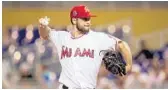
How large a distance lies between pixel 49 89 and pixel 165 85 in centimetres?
61

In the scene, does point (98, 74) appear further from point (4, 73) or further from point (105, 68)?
point (4, 73)

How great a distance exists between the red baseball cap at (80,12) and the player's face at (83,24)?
20mm

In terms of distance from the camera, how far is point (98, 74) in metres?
2.36

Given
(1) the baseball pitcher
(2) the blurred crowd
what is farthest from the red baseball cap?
(2) the blurred crowd

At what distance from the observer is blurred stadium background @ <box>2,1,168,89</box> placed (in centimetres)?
242

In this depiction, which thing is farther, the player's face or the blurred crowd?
the blurred crowd

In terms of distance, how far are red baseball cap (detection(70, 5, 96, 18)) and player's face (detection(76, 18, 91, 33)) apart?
2cm

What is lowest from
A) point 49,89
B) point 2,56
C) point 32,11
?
point 49,89

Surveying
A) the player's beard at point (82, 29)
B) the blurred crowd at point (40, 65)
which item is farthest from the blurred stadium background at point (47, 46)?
the player's beard at point (82, 29)

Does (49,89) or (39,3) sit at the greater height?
(39,3)

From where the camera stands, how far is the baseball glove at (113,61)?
7.58ft

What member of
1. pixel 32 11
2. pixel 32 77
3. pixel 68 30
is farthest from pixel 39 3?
pixel 32 77

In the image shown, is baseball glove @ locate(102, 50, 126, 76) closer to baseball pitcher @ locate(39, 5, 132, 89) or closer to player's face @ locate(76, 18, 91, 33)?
baseball pitcher @ locate(39, 5, 132, 89)

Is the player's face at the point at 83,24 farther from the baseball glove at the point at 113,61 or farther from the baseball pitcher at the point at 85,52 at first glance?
Result: the baseball glove at the point at 113,61
